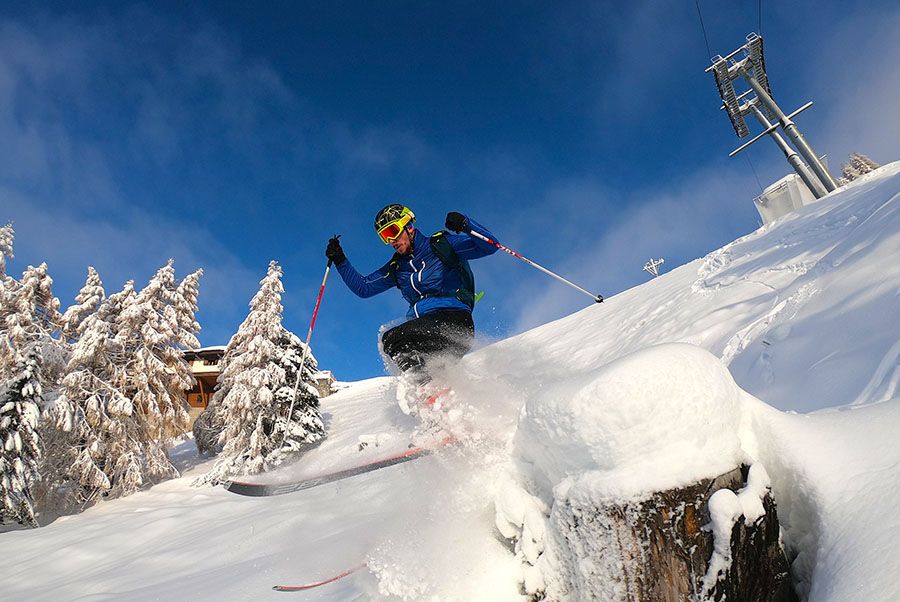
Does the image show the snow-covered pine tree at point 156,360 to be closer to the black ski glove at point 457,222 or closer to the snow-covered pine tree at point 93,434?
the snow-covered pine tree at point 93,434

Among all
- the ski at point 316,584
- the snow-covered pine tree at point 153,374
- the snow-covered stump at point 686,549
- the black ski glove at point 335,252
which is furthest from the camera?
the snow-covered pine tree at point 153,374

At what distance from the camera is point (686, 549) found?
64.7 inches

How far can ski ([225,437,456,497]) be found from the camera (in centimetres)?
399

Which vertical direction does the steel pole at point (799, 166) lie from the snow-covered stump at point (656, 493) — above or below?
above

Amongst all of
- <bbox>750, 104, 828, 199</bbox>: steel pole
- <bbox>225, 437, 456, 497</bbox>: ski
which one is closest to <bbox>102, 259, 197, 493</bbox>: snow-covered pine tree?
<bbox>225, 437, 456, 497</bbox>: ski

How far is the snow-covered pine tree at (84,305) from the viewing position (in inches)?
778

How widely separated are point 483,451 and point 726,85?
24834 mm

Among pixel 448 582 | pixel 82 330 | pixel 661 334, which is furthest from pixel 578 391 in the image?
pixel 82 330

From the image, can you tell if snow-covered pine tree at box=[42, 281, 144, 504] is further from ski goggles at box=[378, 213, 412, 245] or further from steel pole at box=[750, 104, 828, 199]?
steel pole at box=[750, 104, 828, 199]

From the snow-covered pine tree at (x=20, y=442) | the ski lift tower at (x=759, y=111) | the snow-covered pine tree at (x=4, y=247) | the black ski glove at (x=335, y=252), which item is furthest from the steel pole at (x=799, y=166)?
the snow-covered pine tree at (x=4, y=247)

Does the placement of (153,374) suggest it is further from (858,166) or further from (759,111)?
(858,166)

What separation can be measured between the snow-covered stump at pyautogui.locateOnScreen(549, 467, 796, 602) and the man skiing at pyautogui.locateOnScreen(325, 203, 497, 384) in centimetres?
284

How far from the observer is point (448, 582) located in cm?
218

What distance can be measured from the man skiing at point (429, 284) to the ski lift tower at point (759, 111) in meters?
19.0
